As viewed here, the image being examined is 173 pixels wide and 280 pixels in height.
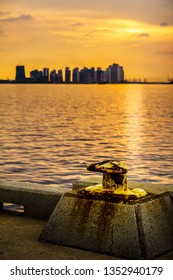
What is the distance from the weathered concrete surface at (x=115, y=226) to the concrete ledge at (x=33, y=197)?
0.88 m

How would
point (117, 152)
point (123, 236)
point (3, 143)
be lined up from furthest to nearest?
point (3, 143) < point (117, 152) < point (123, 236)

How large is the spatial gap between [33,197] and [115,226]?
1912 mm

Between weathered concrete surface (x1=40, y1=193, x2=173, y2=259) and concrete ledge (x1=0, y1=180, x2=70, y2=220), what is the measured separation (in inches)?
34.8

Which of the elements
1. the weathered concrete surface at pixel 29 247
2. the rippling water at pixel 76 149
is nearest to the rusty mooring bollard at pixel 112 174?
the weathered concrete surface at pixel 29 247

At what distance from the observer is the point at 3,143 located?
4494 centimetres

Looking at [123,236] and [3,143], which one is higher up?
[123,236]

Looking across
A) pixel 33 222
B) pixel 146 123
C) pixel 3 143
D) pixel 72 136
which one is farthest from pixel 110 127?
pixel 33 222

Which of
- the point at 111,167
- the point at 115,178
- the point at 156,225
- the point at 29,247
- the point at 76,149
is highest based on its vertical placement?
the point at 111,167

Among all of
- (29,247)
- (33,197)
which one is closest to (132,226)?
(29,247)

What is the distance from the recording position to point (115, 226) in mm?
7664

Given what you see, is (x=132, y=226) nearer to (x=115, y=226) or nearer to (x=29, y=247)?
(x=115, y=226)

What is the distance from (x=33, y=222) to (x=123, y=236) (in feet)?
6.18

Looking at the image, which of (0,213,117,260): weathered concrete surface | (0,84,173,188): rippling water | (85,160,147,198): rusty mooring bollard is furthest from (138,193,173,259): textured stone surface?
(0,84,173,188): rippling water

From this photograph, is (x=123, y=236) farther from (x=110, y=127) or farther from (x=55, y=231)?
(x=110, y=127)
